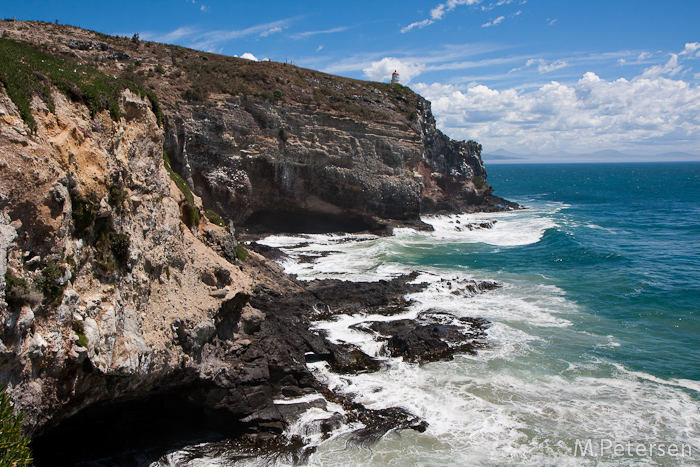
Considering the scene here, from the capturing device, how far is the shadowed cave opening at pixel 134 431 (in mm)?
10922

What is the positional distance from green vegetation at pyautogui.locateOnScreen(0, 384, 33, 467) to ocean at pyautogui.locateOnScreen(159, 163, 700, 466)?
6.11 meters

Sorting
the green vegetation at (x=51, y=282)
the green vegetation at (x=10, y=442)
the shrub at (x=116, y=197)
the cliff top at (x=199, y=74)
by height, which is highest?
the cliff top at (x=199, y=74)

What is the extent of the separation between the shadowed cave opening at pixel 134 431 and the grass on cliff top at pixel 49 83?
681 cm

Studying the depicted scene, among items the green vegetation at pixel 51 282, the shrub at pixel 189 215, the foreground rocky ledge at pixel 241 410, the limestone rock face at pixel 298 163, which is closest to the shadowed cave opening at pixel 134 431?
the foreground rocky ledge at pixel 241 410

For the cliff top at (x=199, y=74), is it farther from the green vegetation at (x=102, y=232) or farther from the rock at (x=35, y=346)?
the rock at (x=35, y=346)

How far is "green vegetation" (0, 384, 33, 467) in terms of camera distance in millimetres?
6055

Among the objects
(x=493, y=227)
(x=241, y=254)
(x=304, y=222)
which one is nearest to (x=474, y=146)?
(x=493, y=227)

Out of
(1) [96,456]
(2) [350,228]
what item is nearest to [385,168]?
(2) [350,228]

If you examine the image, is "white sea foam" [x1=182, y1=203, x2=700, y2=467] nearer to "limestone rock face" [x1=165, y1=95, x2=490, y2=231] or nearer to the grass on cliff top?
the grass on cliff top

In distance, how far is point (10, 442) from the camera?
6.14 metres

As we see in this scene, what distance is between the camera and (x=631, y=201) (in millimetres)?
72688

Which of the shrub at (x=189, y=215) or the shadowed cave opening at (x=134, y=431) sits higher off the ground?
the shrub at (x=189, y=215)

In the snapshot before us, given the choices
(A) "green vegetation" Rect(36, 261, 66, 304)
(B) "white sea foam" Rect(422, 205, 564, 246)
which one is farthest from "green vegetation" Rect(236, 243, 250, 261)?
(B) "white sea foam" Rect(422, 205, 564, 246)

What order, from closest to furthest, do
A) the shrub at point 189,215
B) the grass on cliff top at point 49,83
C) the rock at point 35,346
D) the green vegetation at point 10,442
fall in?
1. the green vegetation at point 10,442
2. the rock at point 35,346
3. the grass on cliff top at point 49,83
4. the shrub at point 189,215
